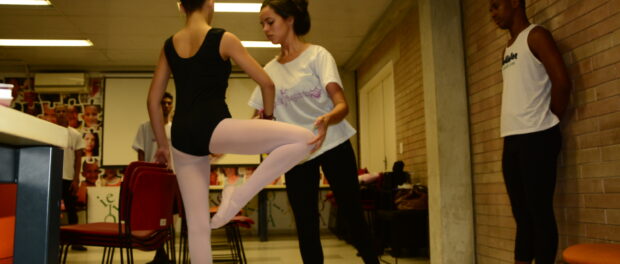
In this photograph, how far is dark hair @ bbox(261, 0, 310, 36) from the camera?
216 centimetres

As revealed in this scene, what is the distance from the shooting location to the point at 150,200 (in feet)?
8.70

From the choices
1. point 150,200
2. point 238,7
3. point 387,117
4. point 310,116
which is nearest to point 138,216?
point 150,200

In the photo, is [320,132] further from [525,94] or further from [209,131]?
[525,94]

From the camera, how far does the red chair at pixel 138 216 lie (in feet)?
8.52

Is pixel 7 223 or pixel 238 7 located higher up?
pixel 238 7

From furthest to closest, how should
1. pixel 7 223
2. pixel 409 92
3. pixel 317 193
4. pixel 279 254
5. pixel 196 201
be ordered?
pixel 409 92
pixel 279 254
pixel 317 193
pixel 196 201
pixel 7 223

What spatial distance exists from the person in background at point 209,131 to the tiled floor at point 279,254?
3.07m

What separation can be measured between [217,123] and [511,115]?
5.70ft

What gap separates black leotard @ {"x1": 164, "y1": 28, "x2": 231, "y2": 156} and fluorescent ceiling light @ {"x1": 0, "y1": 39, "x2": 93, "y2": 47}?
6.35m

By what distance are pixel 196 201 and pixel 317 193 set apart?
59cm

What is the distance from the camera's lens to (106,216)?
7.72 meters

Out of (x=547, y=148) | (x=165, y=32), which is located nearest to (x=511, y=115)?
(x=547, y=148)

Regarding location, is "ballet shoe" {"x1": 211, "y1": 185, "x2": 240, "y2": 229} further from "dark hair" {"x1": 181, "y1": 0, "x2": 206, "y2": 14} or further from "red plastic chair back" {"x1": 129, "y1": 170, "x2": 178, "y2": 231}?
"red plastic chair back" {"x1": 129, "y1": 170, "x2": 178, "y2": 231}

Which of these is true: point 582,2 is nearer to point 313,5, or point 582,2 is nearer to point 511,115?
point 511,115
